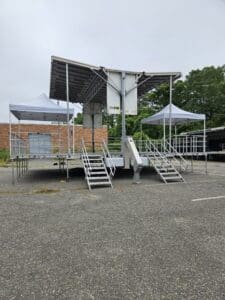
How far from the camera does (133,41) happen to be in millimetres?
19438

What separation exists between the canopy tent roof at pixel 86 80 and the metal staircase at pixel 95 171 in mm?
3063

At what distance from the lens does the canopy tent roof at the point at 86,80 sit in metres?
10.5

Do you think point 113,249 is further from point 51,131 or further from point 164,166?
point 51,131

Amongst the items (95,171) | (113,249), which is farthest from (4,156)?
(113,249)

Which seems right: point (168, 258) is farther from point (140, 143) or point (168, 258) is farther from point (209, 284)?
point (140, 143)

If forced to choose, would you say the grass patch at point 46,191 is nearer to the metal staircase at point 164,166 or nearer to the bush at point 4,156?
the metal staircase at point 164,166

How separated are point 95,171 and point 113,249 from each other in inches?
242

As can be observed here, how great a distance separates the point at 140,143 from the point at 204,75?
2245 centimetres

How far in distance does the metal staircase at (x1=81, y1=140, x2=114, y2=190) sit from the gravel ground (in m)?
2.01

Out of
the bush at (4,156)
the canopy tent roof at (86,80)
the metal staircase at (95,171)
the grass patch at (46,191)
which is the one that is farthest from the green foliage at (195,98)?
the grass patch at (46,191)

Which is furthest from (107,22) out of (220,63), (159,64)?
(220,63)

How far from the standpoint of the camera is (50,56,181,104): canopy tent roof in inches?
413

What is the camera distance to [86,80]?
1213 centimetres

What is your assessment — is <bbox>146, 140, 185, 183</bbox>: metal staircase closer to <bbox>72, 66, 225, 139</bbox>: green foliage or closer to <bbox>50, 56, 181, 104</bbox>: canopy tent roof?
<bbox>50, 56, 181, 104</bbox>: canopy tent roof
